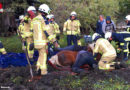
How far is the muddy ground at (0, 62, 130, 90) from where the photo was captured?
14.0 feet

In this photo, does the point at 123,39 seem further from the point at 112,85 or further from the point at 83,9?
the point at 83,9

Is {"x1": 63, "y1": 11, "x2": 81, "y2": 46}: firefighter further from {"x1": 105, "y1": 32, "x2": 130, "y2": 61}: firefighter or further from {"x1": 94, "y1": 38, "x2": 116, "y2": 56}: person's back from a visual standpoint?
{"x1": 94, "y1": 38, "x2": 116, "y2": 56}: person's back

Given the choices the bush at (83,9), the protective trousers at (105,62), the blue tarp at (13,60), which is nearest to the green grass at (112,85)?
the protective trousers at (105,62)

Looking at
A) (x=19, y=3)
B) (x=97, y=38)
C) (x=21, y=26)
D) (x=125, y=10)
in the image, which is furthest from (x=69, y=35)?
(x=125, y=10)

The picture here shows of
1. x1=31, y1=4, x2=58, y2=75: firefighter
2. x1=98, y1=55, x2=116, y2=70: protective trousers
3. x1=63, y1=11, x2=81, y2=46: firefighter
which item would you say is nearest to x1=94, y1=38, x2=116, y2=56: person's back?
x1=98, y1=55, x2=116, y2=70: protective trousers

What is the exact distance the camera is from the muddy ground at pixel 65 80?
4.26 metres

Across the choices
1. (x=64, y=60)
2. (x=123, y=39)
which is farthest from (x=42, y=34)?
(x=123, y=39)

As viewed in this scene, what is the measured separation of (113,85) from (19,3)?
1057 cm

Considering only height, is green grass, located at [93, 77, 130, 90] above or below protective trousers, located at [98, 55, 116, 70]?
below

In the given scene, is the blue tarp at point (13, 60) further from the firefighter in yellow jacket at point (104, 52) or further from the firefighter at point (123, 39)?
the firefighter at point (123, 39)

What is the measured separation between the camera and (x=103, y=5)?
13.0 m

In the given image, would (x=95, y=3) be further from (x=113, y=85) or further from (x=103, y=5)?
(x=113, y=85)

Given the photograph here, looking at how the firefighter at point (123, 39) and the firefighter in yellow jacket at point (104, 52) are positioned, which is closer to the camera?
the firefighter in yellow jacket at point (104, 52)

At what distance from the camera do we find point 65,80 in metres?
4.69
